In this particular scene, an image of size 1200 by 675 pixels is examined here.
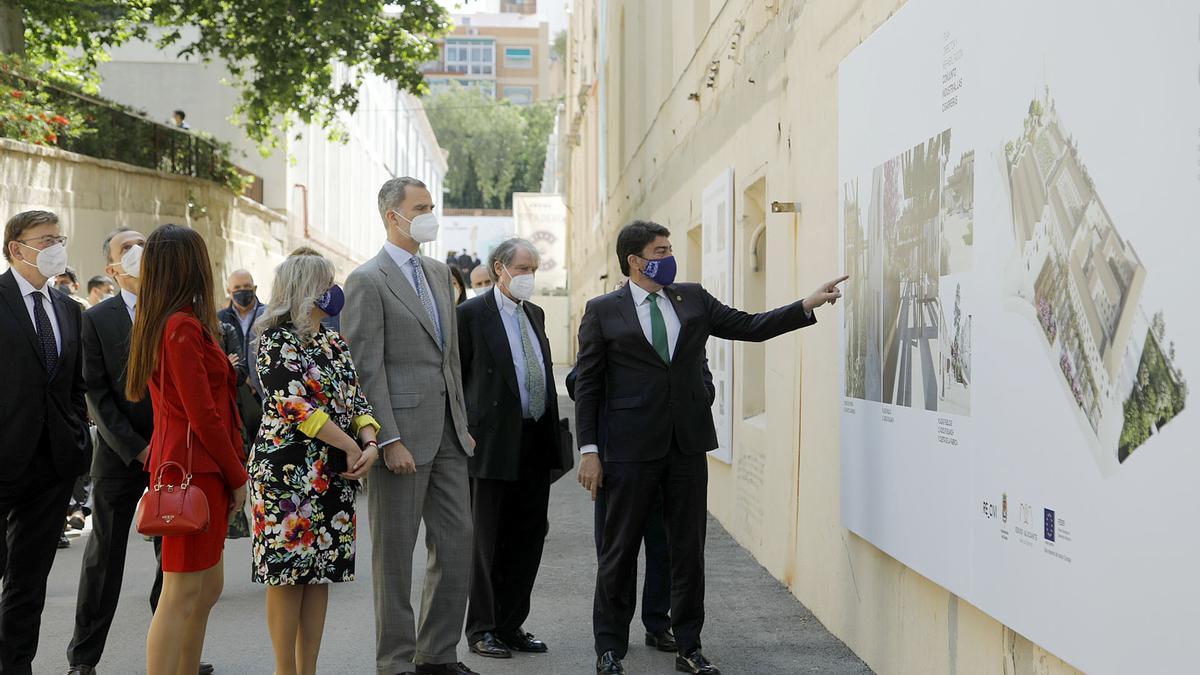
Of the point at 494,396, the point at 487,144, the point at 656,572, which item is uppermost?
the point at 487,144

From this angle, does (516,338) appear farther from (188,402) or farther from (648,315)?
(188,402)

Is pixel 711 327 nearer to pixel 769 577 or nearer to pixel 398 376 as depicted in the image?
pixel 398 376

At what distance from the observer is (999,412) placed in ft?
14.3

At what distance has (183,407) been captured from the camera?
4.86 meters

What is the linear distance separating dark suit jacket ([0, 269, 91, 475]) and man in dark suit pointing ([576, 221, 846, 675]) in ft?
7.34

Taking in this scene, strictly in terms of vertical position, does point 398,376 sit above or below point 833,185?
below

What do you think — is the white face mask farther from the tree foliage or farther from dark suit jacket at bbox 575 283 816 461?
the tree foliage

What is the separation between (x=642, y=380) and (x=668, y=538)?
76 centimetres

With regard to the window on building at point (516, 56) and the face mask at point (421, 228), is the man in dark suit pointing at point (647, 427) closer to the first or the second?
the face mask at point (421, 228)

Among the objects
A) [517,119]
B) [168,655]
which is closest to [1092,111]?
[168,655]

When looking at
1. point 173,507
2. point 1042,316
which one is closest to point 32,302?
point 173,507

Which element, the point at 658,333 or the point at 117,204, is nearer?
the point at 658,333

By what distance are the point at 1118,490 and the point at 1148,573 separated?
25 cm

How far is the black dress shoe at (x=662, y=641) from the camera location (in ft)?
21.8
